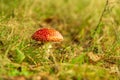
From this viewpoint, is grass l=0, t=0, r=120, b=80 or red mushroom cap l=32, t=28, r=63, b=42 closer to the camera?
grass l=0, t=0, r=120, b=80

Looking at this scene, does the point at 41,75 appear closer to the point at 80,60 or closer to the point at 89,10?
the point at 80,60

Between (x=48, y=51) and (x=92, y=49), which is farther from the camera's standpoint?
(x=92, y=49)

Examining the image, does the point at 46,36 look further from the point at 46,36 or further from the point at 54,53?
the point at 54,53

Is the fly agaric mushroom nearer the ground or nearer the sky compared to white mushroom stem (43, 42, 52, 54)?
nearer the sky

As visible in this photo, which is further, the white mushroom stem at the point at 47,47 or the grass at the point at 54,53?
the white mushroom stem at the point at 47,47

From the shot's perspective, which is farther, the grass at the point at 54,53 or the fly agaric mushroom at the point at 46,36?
the fly agaric mushroom at the point at 46,36

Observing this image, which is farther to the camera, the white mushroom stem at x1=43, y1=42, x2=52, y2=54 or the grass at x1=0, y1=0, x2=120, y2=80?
the white mushroom stem at x1=43, y1=42, x2=52, y2=54

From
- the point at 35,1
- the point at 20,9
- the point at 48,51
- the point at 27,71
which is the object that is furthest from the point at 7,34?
the point at 35,1

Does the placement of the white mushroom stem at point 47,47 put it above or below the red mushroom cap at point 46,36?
below

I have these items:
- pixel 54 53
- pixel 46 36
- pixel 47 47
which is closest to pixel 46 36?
pixel 46 36

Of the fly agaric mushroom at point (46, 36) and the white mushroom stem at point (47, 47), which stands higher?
the fly agaric mushroom at point (46, 36)

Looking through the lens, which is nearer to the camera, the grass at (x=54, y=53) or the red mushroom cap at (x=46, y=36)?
the grass at (x=54, y=53)
